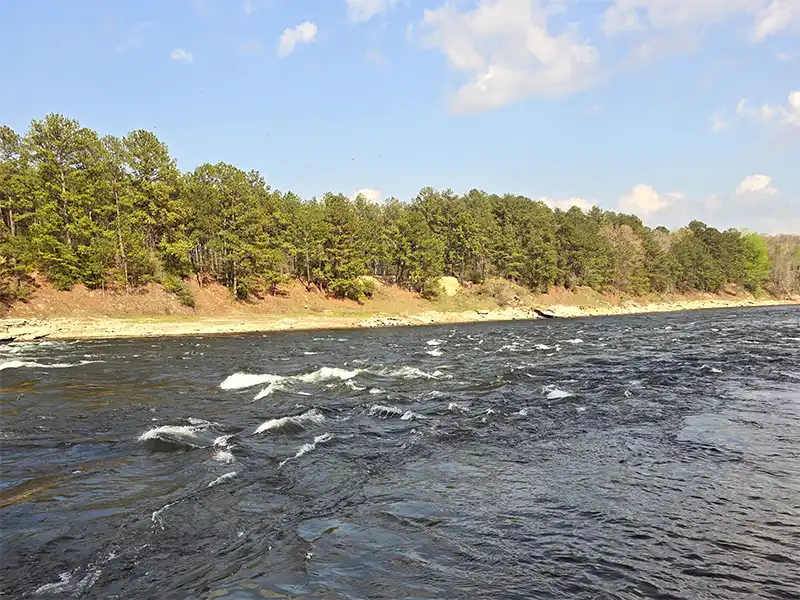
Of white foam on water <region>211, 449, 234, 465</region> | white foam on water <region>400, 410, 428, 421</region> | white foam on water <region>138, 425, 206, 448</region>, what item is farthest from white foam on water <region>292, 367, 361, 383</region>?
white foam on water <region>211, 449, 234, 465</region>

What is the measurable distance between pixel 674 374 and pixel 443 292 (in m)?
61.5

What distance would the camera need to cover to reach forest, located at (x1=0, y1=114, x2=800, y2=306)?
51.7 metres

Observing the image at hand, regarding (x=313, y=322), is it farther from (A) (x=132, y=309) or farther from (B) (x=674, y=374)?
(B) (x=674, y=374)

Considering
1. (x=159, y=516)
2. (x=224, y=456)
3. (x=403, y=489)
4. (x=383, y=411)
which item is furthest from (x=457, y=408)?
(x=159, y=516)

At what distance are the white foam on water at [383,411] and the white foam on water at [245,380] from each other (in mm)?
6726

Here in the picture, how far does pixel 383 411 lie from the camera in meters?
16.1

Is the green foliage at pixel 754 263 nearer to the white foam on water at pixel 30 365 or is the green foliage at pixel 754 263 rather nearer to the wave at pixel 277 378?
the wave at pixel 277 378

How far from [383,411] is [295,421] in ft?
9.92

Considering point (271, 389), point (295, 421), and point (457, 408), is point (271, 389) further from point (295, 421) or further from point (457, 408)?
point (457, 408)

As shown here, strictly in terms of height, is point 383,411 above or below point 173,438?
below

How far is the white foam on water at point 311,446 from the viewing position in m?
11.4

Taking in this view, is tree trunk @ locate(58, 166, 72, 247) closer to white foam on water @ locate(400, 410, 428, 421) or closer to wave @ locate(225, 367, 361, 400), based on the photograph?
wave @ locate(225, 367, 361, 400)

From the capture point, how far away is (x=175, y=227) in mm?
60625

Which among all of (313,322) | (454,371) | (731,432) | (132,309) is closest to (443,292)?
(313,322)
